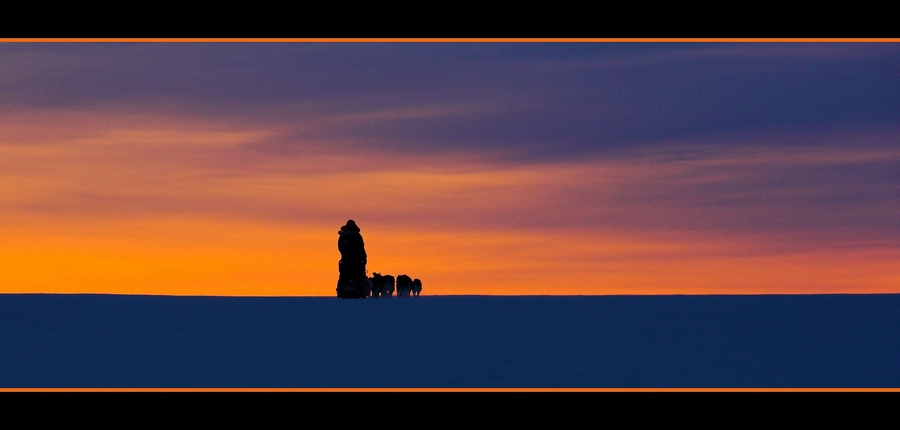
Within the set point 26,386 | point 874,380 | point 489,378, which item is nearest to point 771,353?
point 874,380

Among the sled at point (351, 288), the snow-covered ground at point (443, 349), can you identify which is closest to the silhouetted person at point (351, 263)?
the sled at point (351, 288)

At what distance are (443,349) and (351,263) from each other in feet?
49.8

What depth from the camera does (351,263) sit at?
3234 cm

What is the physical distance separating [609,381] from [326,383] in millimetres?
4219

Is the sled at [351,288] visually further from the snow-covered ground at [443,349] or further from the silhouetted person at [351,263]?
the snow-covered ground at [443,349]

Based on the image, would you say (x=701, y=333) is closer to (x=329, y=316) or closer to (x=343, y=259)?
(x=329, y=316)

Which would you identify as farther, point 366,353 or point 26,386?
point 366,353

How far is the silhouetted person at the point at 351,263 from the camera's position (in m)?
32.1

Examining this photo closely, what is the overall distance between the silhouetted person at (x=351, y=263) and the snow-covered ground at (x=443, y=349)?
5.54m
